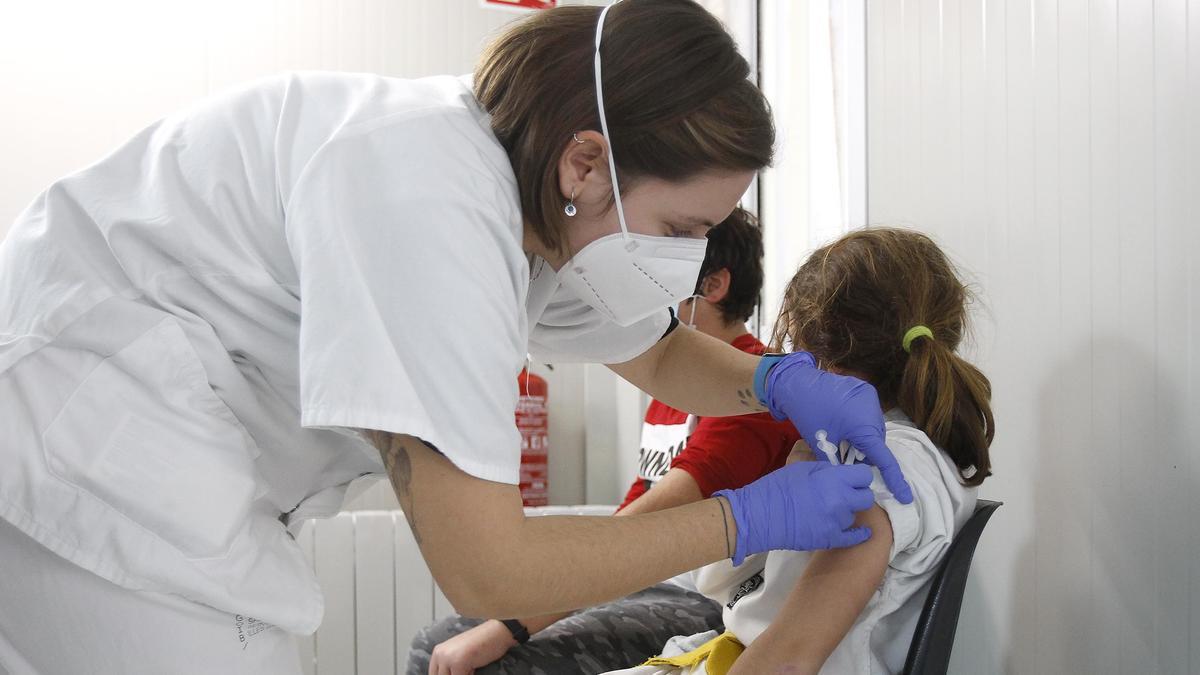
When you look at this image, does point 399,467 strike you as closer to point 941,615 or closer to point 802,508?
point 802,508

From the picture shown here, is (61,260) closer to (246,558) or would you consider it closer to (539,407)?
(246,558)

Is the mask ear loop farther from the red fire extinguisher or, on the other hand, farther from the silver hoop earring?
the red fire extinguisher

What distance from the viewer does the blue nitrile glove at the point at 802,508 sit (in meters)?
0.96

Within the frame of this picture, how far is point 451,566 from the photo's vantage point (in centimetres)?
81

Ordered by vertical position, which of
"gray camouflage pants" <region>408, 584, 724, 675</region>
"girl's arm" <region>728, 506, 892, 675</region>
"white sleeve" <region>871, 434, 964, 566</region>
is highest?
"white sleeve" <region>871, 434, 964, 566</region>

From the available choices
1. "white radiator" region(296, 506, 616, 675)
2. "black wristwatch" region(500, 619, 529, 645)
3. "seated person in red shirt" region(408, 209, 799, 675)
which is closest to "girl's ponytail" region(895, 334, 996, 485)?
"seated person in red shirt" region(408, 209, 799, 675)

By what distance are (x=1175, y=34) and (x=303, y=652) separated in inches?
106

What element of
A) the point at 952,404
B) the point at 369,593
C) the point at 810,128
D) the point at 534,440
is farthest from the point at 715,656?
the point at 534,440

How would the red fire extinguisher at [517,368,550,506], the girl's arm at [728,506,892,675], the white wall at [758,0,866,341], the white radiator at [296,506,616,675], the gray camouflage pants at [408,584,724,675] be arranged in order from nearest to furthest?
the girl's arm at [728,506,892,675] → the gray camouflage pants at [408,584,724,675] → the white wall at [758,0,866,341] → the white radiator at [296,506,616,675] → the red fire extinguisher at [517,368,550,506]

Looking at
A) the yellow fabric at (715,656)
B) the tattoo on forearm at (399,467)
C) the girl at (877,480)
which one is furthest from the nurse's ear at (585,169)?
the yellow fabric at (715,656)

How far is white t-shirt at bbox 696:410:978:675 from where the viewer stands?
1.10 meters

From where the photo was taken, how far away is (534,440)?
3174 millimetres

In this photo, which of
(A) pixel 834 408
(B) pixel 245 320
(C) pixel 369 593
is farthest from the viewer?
(C) pixel 369 593

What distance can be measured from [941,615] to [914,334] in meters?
0.37
